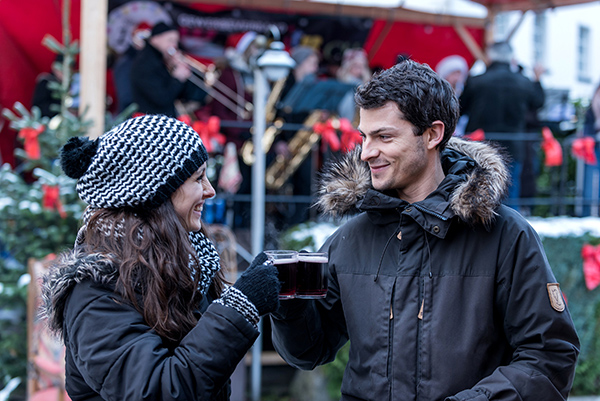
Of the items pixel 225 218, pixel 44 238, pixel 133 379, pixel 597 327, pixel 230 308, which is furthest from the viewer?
pixel 225 218

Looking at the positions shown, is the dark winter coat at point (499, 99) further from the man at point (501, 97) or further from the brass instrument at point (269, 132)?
the brass instrument at point (269, 132)

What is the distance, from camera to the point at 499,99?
718 cm

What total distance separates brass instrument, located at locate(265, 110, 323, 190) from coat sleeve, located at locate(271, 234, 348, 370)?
5.21 metres

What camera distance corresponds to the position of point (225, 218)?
7.16 m

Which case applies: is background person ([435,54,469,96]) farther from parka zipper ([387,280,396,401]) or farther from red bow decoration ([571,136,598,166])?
parka zipper ([387,280,396,401])

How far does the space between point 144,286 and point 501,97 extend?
6140mm

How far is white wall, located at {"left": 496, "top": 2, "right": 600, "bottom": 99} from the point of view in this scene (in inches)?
764

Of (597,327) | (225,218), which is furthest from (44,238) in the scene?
(597,327)

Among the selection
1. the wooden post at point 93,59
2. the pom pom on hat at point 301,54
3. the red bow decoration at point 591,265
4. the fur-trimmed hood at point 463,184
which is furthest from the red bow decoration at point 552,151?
the fur-trimmed hood at point 463,184

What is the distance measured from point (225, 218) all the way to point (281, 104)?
1733mm

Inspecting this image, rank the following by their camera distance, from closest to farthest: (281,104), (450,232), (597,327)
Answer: (450,232)
(597,327)
(281,104)

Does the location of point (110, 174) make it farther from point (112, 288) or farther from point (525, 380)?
point (525, 380)

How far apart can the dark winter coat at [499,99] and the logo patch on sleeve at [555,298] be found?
5420mm

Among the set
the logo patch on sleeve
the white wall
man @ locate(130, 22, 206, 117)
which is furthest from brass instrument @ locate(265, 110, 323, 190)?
the white wall
